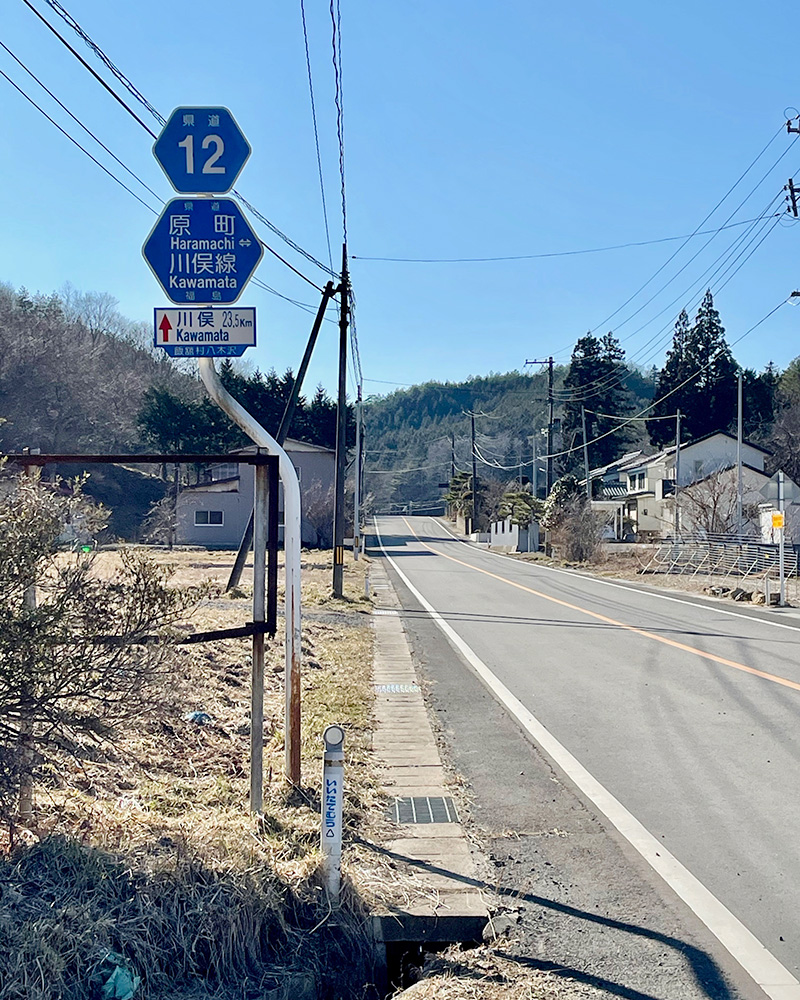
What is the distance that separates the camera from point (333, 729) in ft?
13.0

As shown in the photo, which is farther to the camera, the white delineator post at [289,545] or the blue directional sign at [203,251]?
the white delineator post at [289,545]

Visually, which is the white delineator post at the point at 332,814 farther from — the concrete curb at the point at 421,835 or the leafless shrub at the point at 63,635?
the leafless shrub at the point at 63,635

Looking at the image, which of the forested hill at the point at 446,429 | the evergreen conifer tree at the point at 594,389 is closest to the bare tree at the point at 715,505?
the evergreen conifer tree at the point at 594,389

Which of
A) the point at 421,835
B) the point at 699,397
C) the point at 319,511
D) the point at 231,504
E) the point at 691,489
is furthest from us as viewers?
the point at 699,397

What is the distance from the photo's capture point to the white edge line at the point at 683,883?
3.39 metres

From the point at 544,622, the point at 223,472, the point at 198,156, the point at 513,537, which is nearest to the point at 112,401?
the point at 223,472

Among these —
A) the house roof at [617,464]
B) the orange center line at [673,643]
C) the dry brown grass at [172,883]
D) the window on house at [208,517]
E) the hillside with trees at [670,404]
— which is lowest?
the orange center line at [673,643]

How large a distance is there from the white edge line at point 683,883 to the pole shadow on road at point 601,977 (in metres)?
0.15

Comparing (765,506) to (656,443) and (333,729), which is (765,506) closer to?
(656,443)

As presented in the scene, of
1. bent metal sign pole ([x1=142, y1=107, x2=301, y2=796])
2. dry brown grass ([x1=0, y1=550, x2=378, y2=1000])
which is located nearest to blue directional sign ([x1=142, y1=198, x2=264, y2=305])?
→ bent metal sign pole ([x1=142, y1=107, x2=301, y2=796])

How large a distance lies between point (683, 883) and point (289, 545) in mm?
2761

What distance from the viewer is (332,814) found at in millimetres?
3889

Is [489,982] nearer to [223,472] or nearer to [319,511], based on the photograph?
[319,511]

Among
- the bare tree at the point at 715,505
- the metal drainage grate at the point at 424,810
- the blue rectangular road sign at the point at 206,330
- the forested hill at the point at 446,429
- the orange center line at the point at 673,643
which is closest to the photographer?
the blue rectangular road sign at the point at 206,330
